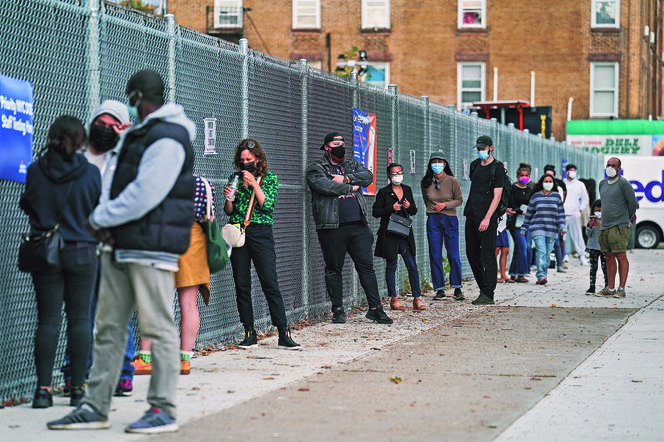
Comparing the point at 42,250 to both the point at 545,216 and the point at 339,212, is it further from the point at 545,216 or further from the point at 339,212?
the point at 545,216

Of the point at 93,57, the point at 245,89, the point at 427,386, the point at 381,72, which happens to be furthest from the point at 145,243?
the point at 381,72

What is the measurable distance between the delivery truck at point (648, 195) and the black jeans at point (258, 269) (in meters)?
23.0

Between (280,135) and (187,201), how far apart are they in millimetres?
5690

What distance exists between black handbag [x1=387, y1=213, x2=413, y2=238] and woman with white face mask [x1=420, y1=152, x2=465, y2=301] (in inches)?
73.3

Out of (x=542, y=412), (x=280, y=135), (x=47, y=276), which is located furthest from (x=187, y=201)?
(x=280, y=135)

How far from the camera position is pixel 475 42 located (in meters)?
46.5

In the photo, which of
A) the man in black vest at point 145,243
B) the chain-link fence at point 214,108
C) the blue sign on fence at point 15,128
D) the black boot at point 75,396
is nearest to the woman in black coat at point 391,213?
the chain-link fence at point 214,108

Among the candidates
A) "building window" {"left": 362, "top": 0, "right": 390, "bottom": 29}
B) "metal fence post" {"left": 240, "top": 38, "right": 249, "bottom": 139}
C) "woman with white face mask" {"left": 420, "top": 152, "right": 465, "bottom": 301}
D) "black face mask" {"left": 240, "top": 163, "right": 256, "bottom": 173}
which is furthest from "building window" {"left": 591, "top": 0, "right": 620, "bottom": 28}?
"black face mask" {"left": 240, "top": 163, "right": 256, "bottom": 173}

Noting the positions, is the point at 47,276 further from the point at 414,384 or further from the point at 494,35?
the point at 494,35

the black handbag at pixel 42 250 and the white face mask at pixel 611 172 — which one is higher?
the white face mask at pixel 611 172

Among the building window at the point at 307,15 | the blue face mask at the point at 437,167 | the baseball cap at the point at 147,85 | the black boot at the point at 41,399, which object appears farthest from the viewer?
the building window at the point at 307,15

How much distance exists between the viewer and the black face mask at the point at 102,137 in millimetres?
7418

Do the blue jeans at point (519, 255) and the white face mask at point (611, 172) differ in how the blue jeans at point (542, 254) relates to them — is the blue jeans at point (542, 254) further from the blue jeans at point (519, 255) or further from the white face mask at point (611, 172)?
the white face mask at point (611, 172)

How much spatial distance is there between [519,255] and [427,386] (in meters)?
11.5
